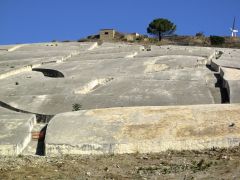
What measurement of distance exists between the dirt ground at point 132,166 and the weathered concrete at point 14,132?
613 mm

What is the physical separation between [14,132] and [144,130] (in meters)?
3.46

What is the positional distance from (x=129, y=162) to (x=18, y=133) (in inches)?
147

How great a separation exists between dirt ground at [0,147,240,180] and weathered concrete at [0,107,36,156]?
613 millimetres

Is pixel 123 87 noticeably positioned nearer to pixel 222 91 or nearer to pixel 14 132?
pixel 222 91

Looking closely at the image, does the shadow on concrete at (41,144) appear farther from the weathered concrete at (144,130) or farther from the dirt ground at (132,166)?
the dirt ground at (132,166)

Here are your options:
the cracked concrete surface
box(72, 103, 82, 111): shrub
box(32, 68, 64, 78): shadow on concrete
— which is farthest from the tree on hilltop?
box(72, 103, 82, 111): shrub

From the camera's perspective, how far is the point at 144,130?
560 inches

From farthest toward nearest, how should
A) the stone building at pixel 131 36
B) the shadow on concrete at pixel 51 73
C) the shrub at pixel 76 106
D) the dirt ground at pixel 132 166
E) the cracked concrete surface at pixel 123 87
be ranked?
the stone building at pixel 131 36 → the shadow on concrete at pixel 51 73 → the shrub at pixel 76 106 → the cracked concrete surface at pixel 123 87 → the dirt ground at pixel 132 166

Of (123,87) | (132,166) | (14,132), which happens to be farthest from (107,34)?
(132,166)

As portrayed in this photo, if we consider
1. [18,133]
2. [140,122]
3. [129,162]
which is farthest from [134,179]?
[18,133]

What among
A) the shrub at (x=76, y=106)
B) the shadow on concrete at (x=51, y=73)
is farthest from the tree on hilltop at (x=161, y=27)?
the shrub at (x=76, y=106)

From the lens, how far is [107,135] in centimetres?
1410

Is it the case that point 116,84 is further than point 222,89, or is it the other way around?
point 116,84

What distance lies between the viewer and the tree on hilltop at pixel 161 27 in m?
61.6
